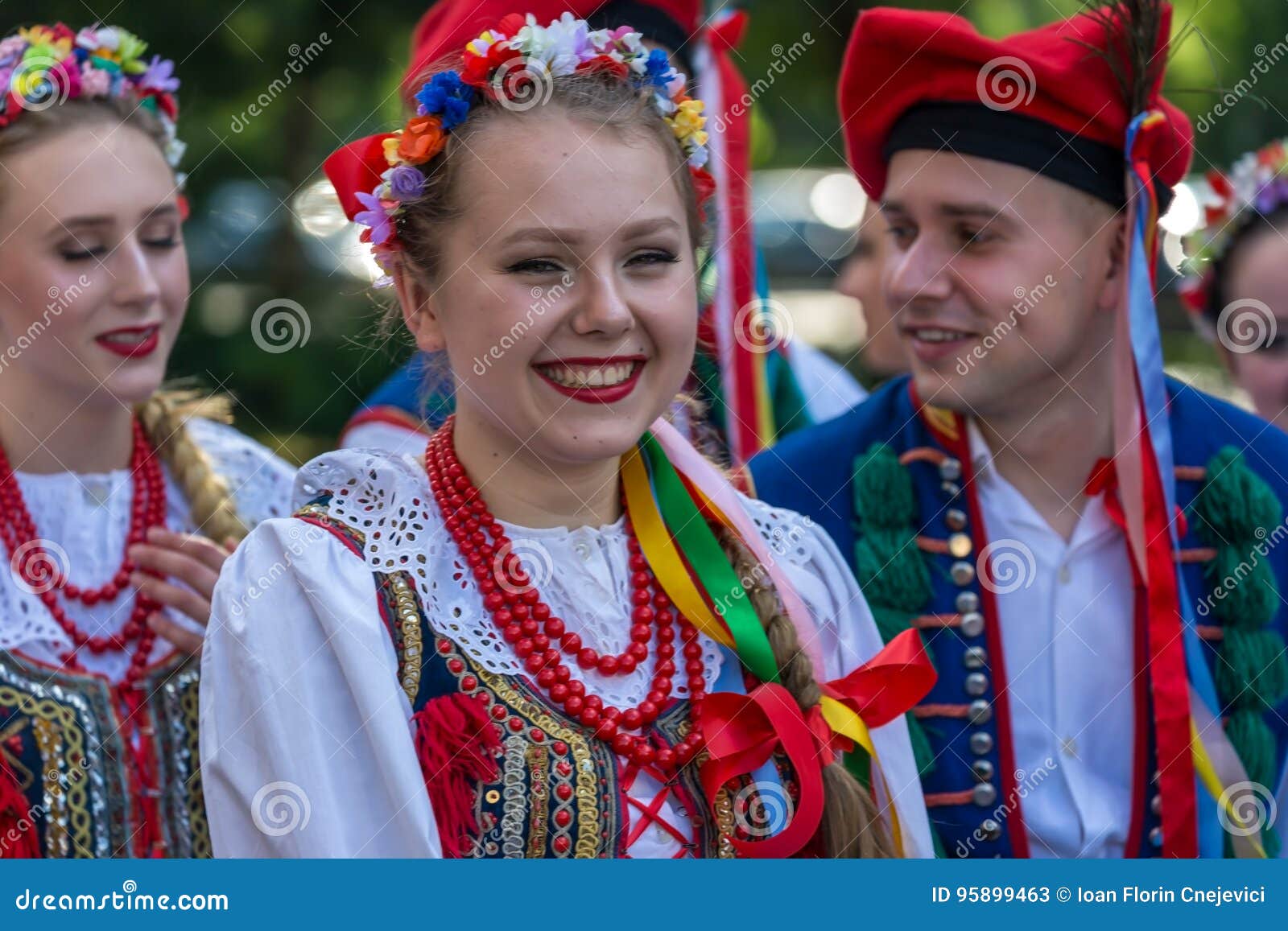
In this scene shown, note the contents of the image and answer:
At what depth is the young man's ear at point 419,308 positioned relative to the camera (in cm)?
205

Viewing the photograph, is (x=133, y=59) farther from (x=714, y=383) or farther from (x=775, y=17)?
(x=775, y=17)

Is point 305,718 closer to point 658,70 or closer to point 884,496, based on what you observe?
point 658,70

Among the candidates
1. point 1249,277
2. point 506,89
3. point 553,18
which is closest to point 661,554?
point 506,89

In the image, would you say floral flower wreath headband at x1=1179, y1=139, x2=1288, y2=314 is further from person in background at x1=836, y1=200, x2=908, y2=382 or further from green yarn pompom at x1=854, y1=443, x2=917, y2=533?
green yarn pompom at x1=854, y1=443, x2=917, y2=533

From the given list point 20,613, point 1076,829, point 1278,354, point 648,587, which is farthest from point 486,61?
point 1278,354

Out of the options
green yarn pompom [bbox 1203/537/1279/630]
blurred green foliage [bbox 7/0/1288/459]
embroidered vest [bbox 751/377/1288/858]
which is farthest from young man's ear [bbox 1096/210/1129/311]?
blurred green foliage [bbox 7/0/1288/459]

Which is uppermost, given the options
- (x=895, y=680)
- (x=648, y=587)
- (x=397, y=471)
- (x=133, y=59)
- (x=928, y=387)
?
(x=133, y=59)

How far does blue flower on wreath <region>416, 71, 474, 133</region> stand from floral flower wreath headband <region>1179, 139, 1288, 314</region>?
82.1 inches

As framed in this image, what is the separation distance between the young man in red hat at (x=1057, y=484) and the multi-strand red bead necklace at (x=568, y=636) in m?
0.63

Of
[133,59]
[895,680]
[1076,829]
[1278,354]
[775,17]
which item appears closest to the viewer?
[895,680]

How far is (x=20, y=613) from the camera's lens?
8.16ft

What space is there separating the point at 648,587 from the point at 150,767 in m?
0.97

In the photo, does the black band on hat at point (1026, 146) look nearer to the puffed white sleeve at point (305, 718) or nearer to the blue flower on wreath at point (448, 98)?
the blue flower on wreath at point (448, 98)

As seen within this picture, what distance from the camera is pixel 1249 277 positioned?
3.29 meters
